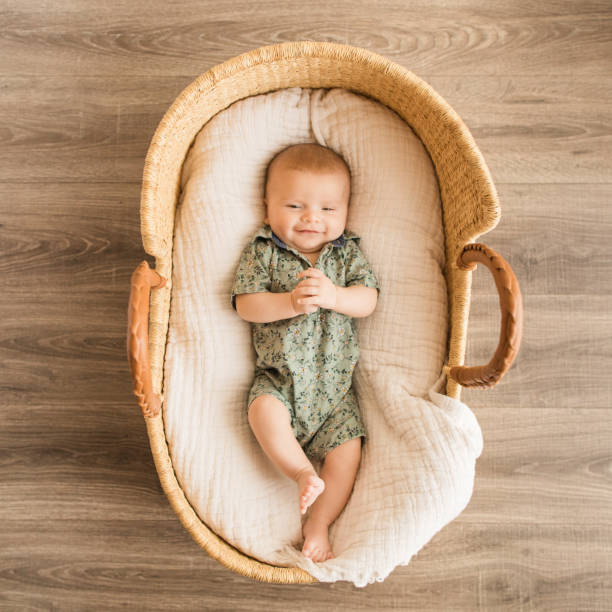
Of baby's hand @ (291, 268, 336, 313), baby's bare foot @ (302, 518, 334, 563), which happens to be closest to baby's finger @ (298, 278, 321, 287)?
baby's hand @ (291, 268, 336, 313)

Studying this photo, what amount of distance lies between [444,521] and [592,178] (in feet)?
3.07

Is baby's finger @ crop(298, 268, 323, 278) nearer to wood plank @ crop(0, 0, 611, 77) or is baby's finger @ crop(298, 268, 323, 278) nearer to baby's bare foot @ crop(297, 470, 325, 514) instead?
baby's bare foot @ crop(297, 470, 325, 514)

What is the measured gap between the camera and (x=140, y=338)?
2.63 ft

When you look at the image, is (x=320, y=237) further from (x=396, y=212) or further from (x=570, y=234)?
(x=570, y=234)

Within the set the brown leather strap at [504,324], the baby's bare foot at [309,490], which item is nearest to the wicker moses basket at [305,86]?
the brown leather strap at [504,324]

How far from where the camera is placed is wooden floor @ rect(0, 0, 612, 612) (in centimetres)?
122

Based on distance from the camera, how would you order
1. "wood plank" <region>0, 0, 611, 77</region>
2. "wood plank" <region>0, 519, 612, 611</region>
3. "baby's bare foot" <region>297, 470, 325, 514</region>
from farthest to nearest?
"wood plank" <region>0, 0, 611, 77</region> < "wood plank" <region>0, 519, 612, 611</region> < "baby's bare foot" <region>297, 470, 325, 514</region>

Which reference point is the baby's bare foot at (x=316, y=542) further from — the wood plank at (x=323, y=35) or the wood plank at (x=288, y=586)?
the wood plank at (x=323, y=35)

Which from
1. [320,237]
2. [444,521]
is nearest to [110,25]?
[320,237]

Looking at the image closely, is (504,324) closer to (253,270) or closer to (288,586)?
(253,270)

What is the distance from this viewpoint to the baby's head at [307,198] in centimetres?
109

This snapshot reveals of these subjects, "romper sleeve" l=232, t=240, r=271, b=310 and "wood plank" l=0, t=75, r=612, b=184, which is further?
"wood plank" l=0, t=75, r=612, b=184

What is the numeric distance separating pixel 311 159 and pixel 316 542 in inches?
31.1

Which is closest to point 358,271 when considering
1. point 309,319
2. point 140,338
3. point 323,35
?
point 309,319
